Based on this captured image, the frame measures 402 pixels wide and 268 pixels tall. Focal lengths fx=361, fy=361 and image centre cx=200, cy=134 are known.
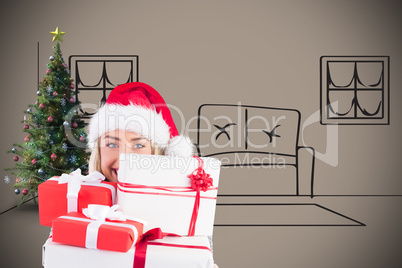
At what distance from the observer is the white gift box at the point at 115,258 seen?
131 cm

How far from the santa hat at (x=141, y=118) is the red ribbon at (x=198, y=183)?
52 centimetres

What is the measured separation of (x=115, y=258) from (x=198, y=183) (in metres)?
0.43

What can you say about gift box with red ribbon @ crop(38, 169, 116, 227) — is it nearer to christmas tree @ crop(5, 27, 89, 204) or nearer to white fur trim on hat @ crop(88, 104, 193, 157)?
white fur trim on hat @ crop(88, 104, 193, 157)

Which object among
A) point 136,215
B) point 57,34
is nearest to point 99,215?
point 136,215

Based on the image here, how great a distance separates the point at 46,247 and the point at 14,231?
2.29 metres

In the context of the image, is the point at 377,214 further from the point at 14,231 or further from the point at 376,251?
the point at 14,231

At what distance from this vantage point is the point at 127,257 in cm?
130

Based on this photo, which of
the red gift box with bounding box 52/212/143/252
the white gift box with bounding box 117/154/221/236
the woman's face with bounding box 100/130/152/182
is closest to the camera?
the red gift box with bounding box 52/212/143/252

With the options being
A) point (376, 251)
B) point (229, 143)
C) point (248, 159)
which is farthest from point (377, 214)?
point (229, 143)

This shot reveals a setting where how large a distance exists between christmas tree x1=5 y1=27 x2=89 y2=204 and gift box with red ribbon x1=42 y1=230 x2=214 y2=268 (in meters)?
2.68

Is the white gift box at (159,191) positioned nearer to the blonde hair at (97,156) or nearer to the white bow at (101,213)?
the white bow at (101,213)

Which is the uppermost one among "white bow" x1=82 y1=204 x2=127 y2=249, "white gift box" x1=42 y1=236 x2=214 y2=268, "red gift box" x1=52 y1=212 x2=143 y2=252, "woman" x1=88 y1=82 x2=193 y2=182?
"woman" x1=88 y1=82 x2=193 y2=182

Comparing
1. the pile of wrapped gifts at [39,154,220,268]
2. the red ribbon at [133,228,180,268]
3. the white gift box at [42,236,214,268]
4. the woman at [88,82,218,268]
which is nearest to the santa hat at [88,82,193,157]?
the woman at [88,82,218,268]

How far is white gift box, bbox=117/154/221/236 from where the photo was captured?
1479mm
